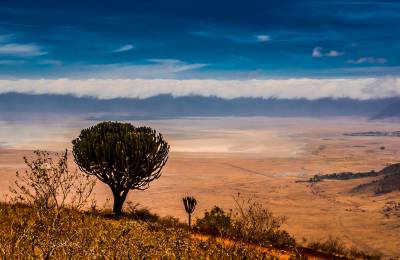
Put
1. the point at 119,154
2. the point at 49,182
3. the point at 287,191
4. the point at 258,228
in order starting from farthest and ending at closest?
the point at 287,191 → the point at 119,154 → the point at 258,228 → the point at 49,182

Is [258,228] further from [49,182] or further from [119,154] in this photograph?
[119,154]

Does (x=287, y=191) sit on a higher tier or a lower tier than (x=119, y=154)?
lower

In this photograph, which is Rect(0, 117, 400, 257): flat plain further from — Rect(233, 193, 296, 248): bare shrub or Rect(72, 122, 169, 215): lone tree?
Rect(233, 193, 296, 248): bare shrub

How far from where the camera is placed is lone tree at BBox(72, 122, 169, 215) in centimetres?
1869

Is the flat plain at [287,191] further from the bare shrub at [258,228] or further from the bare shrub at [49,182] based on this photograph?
the bare shrub at [258,228]

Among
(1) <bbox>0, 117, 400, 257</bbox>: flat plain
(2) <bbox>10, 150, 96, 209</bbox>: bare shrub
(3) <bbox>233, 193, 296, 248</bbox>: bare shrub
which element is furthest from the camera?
(1) <bbox>0, 117, 400, 257</bbox>: flat plain

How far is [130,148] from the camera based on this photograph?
18812 mm

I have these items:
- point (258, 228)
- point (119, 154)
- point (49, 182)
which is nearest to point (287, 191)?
point (119, 154)

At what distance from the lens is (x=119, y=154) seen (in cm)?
1855

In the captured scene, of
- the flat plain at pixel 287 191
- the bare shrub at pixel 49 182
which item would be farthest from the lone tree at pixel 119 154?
the bare shrub at pixel 49 182

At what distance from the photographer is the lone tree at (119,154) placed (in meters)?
18.7

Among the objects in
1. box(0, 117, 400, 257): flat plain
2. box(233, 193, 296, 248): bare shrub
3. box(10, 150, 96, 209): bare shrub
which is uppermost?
box(10, 150, 96, 209): bare shrub

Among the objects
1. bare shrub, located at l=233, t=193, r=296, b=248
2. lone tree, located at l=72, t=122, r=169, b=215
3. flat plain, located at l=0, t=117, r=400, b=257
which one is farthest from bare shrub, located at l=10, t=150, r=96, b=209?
lone tree, located at l=72, t=122, r=169, b=215

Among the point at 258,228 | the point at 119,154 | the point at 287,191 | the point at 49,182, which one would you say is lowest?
the point at 287,191
